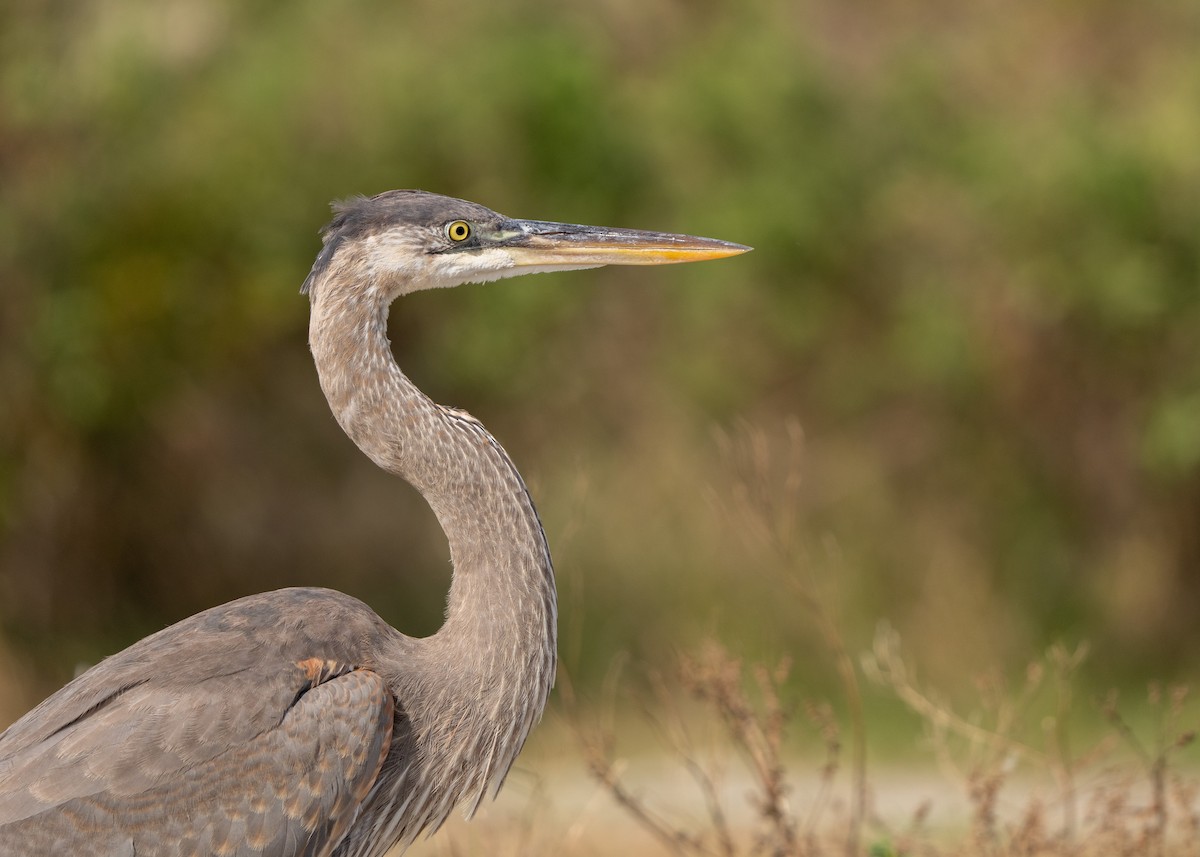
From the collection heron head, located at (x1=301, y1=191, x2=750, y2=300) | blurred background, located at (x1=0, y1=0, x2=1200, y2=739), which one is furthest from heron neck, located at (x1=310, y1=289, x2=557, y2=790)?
blurred background, located at (x1=0, y1=0, x2=1200, y2=739)

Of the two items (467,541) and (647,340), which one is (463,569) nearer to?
(467,541)

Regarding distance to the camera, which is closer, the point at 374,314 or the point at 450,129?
the point at 374,314

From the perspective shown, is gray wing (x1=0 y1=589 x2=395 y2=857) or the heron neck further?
the heron neck

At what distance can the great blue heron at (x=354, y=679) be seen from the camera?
3.79m

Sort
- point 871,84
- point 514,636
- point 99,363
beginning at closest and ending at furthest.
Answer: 1. point 514,636
2. point 99,363
3. point 871,84

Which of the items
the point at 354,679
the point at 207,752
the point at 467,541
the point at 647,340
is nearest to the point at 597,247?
the point at 467,541

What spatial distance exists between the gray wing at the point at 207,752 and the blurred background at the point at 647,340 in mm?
4883

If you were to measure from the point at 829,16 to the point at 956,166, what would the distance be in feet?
14.6

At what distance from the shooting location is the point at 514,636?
14.0 feet

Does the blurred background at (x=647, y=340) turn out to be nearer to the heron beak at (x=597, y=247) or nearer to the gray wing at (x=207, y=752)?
the heron beak at (x=597, y=247)

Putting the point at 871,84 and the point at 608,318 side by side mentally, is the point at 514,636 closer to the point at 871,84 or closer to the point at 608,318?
the point at 608,318

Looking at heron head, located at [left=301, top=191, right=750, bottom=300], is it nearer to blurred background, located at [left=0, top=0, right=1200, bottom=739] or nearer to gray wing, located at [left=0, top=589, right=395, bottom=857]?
gray wing, located at [left=0, top=589, right=395, bottom=857]

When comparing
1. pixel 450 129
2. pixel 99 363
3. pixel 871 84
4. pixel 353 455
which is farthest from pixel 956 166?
pixel 99 363

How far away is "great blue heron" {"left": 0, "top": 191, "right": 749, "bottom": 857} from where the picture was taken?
379 centimetres
